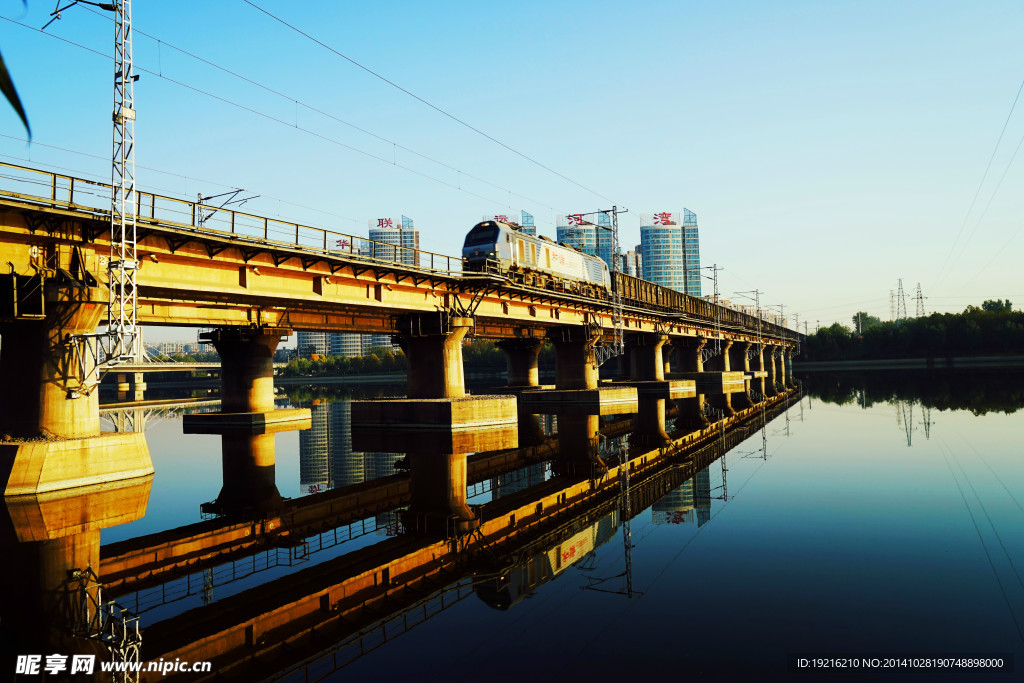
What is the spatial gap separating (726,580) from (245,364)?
1763 inches

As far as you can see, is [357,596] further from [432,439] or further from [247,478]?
[432,439]

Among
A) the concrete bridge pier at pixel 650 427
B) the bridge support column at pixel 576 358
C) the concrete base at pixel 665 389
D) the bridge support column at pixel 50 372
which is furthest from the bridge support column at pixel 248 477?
the concrete base at pixel 665 389

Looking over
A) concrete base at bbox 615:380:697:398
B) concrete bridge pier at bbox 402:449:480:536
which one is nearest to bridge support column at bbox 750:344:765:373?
concrete base at bbox 615:380:697:398

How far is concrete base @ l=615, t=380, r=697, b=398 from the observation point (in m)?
72.0

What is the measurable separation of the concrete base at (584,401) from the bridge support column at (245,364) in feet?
77.6

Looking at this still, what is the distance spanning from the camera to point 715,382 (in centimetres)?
9100

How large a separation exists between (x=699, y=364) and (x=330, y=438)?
236 feet

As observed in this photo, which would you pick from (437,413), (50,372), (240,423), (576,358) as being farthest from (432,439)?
(576,358)

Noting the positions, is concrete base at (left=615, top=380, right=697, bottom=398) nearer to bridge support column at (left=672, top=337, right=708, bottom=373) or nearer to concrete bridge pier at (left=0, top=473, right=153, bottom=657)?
bridge support column at (left=672, top=337, right=708, bottom=373)

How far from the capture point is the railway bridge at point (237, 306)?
2342 centimetres

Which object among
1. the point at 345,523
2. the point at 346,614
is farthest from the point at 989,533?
the point at 345,523

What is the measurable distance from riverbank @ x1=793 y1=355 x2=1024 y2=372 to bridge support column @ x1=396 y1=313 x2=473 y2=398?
5351 inches

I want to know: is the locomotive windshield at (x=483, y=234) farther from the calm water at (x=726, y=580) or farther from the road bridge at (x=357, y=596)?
the road bridge at (x=357, y=596)

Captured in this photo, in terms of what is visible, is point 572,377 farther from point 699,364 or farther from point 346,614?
point 346,614
